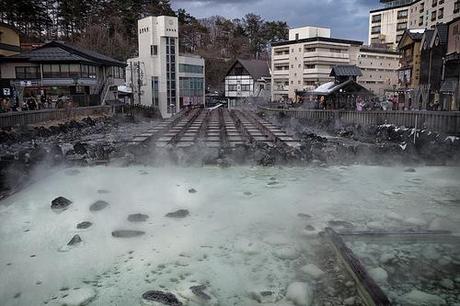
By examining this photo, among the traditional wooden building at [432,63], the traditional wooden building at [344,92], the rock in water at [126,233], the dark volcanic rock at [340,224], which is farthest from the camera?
the traditional wooden building at [344,92]

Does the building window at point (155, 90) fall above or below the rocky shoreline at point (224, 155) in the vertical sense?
above

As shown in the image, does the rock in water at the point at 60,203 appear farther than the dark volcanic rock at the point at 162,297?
Yes

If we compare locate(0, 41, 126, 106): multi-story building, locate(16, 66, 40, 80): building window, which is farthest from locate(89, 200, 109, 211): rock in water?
locate(16, 66, 40, 80): building window

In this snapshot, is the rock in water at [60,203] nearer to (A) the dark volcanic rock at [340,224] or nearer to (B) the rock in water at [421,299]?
(A) the dark volcanic rock at [340,224]

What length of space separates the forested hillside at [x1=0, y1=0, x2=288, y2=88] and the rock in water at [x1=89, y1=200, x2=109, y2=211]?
35961mm

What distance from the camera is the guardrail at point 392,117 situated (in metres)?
18.4

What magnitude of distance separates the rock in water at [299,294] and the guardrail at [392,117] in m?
15.8

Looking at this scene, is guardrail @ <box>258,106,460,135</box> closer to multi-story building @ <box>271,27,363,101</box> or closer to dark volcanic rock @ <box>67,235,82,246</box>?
multi-story building @ <box>271,27,363,101</box>

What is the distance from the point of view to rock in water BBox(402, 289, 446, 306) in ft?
15.6

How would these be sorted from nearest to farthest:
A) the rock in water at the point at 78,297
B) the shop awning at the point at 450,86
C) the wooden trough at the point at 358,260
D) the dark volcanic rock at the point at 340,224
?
the wooden trough at the point at 358,260, the rock in water at the point at 78,297, the dark volcanic rock at the point at 340,224, the shop awning at the point at 450,86

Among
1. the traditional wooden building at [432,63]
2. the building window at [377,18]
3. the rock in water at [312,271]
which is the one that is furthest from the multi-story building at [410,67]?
the building window at [377,18]

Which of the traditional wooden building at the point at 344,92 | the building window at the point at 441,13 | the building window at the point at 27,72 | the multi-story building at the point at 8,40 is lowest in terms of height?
the traditional wooden building at the point at 344,92

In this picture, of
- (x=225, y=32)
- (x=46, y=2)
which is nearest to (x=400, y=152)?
(x=46, y=2)

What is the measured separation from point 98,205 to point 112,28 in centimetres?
4636
